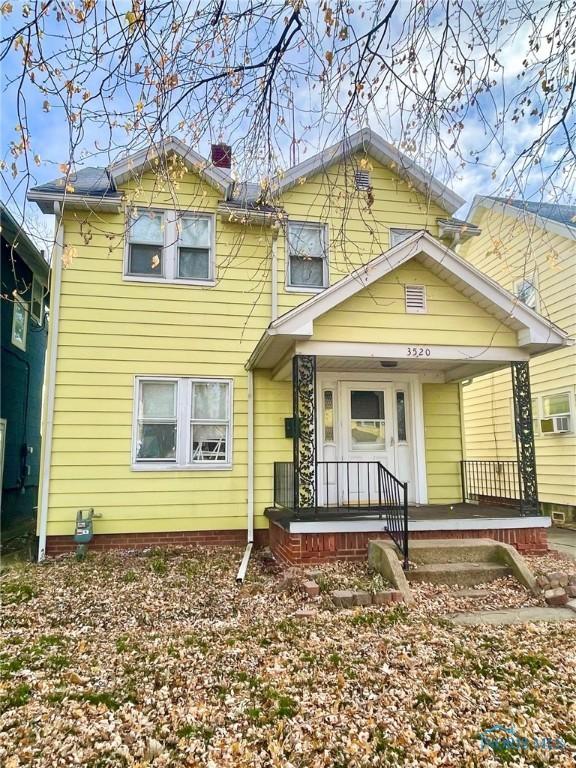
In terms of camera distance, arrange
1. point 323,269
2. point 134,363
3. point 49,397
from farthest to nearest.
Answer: point 323,269, point 134,363, point 49,397

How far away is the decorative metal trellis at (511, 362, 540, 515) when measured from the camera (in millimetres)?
6941

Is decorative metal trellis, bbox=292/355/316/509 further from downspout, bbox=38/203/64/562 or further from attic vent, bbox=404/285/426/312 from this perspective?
downspout, bbox=38/203/64/562

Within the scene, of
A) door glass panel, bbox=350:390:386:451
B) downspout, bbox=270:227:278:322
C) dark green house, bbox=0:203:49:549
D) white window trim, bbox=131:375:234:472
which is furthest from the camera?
dark green house, bbox=0:203:49:549

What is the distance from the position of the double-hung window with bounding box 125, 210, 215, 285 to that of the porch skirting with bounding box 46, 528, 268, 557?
417 cm

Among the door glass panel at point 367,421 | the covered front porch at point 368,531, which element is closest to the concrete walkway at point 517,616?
the covered front porch at point 368,531

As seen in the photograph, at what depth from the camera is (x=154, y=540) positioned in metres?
7.61

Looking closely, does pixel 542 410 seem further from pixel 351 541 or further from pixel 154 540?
pixel 154 540

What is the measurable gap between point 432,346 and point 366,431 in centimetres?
210

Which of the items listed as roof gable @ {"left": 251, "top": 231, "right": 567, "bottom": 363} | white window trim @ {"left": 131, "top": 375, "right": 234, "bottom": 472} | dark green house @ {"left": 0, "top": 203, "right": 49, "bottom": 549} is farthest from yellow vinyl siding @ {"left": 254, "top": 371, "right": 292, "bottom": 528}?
dark green house @ {"left": 0, "top": 203, "right": 49, "bottom": 549}

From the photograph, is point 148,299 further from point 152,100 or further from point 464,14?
point 464,14

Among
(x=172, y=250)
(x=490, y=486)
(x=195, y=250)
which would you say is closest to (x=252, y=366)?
(x=195, y=250)

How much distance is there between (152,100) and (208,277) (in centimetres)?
482
